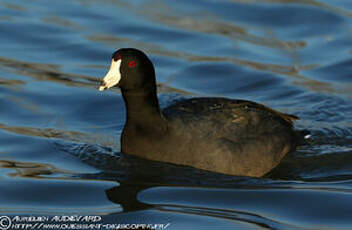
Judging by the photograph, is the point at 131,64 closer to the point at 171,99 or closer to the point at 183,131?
the point at 183,131

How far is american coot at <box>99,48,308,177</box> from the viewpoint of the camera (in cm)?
799

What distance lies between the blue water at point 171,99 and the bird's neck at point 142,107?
400mm

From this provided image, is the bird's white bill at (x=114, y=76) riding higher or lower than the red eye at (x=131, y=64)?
lower

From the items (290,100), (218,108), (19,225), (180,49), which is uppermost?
(180,49)

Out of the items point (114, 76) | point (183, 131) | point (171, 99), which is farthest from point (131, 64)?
point (171, 99)

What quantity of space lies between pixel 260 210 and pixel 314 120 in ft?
9.44

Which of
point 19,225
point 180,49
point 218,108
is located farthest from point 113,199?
point 180,49

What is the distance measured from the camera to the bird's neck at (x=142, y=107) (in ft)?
26.5

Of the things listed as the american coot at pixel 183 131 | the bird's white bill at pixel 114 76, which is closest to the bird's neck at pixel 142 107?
the american coot at pixel 183 131

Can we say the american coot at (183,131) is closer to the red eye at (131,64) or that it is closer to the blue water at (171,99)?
the red eye at (131,64)

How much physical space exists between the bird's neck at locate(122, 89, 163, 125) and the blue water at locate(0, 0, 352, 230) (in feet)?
1.31

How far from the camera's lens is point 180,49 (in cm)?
1277

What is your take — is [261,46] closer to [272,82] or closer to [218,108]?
[272,82]

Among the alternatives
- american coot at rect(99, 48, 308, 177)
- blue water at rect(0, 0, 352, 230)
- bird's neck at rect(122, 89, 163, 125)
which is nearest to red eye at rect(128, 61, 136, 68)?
american coot at rect(99, 48, 308, 177)
